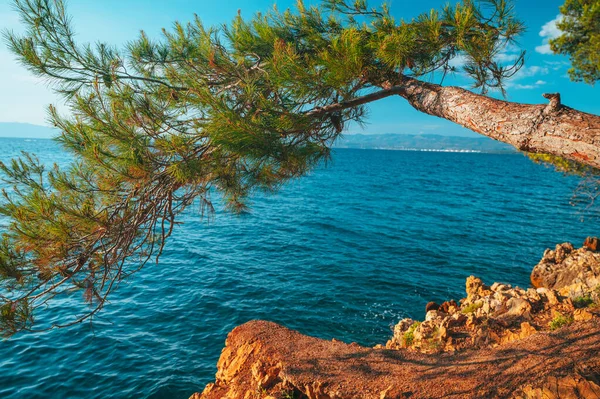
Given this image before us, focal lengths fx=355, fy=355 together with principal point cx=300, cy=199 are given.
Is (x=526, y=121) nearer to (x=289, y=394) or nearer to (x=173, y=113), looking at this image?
(x=173, y=113)

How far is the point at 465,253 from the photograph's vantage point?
648 inches

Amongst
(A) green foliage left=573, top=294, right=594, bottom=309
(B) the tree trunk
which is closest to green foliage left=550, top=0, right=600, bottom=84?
(A) green foliage left=573, top=294, right=594, bottom=309

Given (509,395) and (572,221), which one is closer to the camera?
(509,395)

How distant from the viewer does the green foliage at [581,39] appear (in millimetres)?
8688

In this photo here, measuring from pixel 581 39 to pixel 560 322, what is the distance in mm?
8307

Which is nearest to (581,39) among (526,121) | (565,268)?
(565,268)

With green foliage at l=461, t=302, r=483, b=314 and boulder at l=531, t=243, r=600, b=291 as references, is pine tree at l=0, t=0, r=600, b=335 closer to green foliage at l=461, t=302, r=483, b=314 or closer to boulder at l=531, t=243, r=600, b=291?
green foliage at l=461, t=302, r=483, b=314

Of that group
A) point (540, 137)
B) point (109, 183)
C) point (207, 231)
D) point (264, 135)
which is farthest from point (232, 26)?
point (207, 231)

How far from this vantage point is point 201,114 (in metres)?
4.15

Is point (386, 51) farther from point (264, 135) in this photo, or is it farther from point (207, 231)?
point (207, 231)

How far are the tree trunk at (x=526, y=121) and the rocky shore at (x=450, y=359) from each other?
2874mm

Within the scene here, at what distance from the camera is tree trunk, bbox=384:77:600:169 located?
306 cm

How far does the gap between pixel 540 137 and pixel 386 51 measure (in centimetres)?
193

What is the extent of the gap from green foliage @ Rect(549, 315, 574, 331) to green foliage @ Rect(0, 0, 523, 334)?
4266 mm
